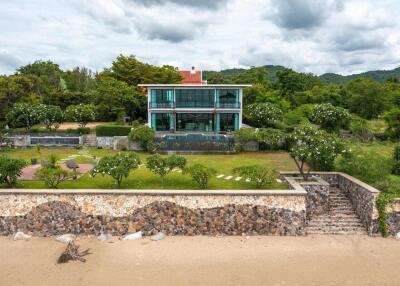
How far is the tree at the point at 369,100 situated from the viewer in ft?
139

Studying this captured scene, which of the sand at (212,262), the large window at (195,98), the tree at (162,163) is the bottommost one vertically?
the sand at (212,262)

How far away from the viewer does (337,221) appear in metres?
15.1

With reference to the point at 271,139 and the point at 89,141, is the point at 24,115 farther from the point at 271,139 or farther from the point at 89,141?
the point at 271,139

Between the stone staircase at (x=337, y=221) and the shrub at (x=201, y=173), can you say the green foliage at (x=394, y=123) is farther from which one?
the shrub at (x=201, y=173)

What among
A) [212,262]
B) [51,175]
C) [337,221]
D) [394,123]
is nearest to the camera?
[212,262]

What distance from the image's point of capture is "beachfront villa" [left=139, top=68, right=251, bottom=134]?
33531 mm

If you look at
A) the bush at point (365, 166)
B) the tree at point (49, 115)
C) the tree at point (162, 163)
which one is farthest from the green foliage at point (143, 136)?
the bush at point (365, 166)

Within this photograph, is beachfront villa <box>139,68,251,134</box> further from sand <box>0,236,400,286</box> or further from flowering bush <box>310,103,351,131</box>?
sand <box>0,236,400,286</box>

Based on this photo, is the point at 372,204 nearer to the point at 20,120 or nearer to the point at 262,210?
the point at 262,210

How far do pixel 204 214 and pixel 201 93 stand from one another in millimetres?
20406

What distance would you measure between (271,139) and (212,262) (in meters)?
15.0

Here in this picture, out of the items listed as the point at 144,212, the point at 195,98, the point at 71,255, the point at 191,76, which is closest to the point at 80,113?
the point at 195,98

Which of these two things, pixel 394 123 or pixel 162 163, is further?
pixel 394 123

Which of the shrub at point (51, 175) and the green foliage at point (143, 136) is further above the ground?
the green foliage at point (143, 136)
